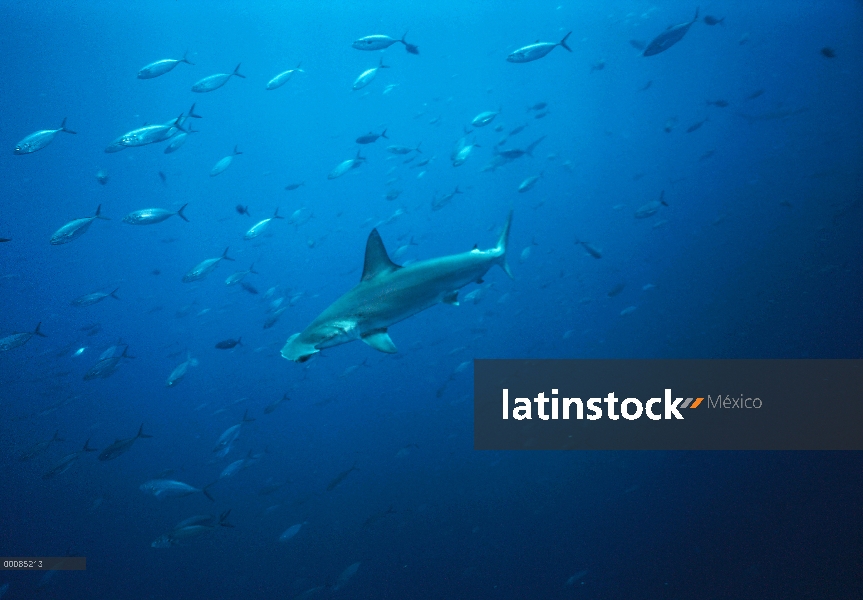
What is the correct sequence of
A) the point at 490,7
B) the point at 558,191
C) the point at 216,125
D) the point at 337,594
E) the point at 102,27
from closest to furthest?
1. the point at 337,594
2. the point at 102,27
3. the point at 490,7
4. the point at 216,125
5. the point at 558,191

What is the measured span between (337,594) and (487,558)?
131 inches

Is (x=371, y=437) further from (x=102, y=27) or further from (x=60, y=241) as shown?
(x=102, y=27)

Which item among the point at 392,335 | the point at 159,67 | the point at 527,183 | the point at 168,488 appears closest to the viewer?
the point at 168,488

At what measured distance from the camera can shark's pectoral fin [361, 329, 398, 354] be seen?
2.85 m

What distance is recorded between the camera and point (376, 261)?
10.1 ft

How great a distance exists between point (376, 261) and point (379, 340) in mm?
575

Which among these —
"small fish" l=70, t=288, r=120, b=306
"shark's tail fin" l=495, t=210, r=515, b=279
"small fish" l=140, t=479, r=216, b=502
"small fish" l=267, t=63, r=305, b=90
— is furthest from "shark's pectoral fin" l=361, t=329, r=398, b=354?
"small fish" l=70, t=288, r=120, b=306

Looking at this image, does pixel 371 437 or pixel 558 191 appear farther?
pixel 558 191

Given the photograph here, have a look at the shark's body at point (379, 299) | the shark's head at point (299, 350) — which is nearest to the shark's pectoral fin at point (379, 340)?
the shark's body at point (379, 299)

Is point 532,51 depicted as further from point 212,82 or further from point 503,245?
point 212,82

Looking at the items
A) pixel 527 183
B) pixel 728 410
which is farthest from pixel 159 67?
pixel 728 410

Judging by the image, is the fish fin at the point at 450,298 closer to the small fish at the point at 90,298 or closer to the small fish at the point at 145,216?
the small fish at the point at 145,216

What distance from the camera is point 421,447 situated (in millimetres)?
15031

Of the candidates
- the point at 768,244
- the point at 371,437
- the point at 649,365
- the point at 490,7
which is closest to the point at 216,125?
the point at 490,7
